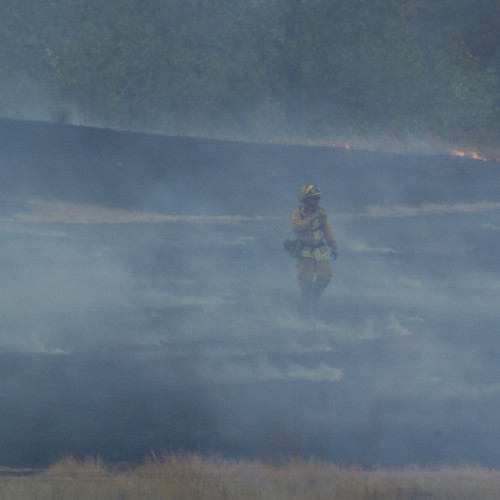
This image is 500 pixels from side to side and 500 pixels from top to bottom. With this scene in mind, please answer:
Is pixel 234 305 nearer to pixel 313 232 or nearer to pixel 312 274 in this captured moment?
pixel 312 274

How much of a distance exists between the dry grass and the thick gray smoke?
442 mm

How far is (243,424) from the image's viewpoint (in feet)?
28.9

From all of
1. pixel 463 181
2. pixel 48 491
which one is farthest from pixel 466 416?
pixel 463 181

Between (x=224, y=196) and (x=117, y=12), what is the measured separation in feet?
27.4

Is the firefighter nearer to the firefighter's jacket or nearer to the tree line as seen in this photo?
the firefighter's jacket

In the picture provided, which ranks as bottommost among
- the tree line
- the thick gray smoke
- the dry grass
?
the dry grass

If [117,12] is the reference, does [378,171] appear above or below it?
below

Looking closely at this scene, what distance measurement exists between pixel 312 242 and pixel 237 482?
5.88 meters

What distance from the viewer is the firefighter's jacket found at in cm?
1245

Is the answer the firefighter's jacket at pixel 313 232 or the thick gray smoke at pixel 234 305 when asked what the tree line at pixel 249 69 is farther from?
the firefighter's jacket at pixel 313 232

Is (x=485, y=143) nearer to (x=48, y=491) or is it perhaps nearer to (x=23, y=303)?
(x=23, y=303)

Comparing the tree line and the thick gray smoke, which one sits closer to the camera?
the thick gray smoke

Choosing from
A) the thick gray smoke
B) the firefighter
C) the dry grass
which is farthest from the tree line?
the dry grass

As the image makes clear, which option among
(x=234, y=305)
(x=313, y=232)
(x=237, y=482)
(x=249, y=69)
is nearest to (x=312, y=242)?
(x=313, y=232)
